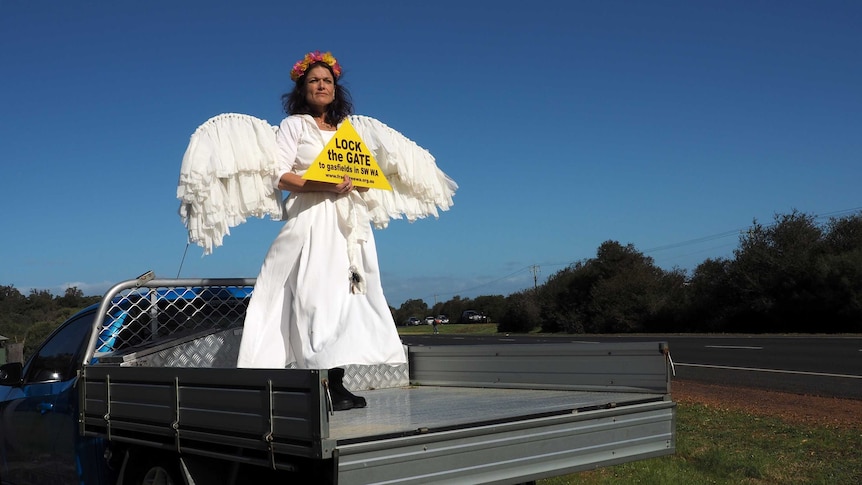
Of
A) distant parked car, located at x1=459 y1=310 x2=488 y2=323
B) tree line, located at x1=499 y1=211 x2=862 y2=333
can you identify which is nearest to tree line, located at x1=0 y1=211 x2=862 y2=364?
tree line, located at x1=499 y1=211 x2=862 y2=333

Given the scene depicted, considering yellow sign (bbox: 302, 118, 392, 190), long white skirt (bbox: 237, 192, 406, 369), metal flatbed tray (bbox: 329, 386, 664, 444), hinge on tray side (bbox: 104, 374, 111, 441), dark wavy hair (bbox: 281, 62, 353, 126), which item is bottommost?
metal flatbed tray (bbox: 329, 386, 664, 444)

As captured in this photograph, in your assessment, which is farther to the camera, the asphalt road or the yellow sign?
the asphalt road

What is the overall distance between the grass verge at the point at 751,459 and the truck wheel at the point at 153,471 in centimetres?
335

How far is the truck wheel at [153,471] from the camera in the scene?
12.9 ft

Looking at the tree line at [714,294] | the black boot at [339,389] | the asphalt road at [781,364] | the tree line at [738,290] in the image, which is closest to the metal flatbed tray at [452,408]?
the black boot at [339,389]

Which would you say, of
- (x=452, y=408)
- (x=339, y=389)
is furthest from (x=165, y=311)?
(x=452, y=408)

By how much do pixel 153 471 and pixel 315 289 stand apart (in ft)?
4.74

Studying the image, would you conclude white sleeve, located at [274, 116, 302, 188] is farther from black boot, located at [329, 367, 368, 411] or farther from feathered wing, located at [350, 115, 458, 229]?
black boot, located at [329, 367, 368, 411]

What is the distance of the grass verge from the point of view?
6.76 m

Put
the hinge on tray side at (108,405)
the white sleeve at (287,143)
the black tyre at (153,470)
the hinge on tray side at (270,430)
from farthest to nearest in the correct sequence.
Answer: the white sleeve at (287,143) < the hinge on tray side at (108,405) < the black tyre at (153,470) < the hinge on tray side at (270,430)

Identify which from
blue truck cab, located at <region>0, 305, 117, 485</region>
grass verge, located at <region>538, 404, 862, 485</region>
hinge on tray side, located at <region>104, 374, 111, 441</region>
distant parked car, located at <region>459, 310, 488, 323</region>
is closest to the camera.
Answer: hinge on tray side, located at <region>104, 374, 111, 441</region>

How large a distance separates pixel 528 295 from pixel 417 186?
57423mm

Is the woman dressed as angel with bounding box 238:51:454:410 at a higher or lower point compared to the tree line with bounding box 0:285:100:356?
lower

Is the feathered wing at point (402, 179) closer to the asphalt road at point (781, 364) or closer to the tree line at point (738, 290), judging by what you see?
the asphalt road at point (781, 364)
